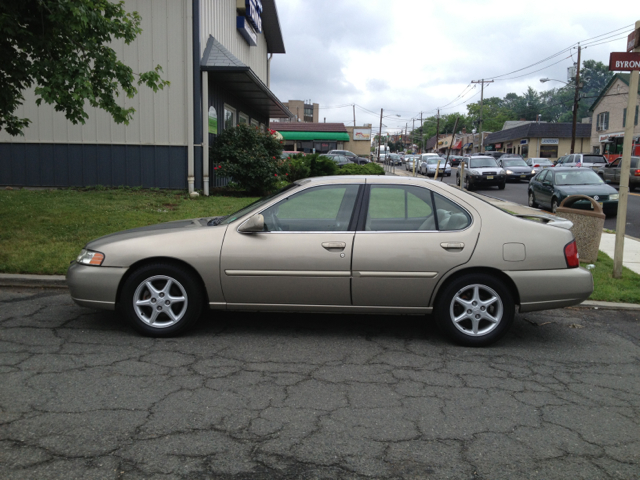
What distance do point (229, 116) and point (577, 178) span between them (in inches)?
443

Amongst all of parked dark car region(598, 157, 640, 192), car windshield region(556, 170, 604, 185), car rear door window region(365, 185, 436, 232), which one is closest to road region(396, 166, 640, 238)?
car windshield region(556, 170, 604, 185)

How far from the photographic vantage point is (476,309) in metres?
5.09

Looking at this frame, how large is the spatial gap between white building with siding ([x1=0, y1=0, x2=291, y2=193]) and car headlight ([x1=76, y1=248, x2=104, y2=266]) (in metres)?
10.1

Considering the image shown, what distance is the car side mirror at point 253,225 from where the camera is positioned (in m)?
5.07

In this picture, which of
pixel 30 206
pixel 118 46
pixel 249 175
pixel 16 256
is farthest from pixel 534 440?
pixel 118 46

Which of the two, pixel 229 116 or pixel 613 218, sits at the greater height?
pixel 229 116

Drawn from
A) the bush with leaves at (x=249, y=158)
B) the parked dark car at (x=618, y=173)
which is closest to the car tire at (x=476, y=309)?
the bush with leaves at (x=249, y=158)

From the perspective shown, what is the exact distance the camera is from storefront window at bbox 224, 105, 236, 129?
18875mm

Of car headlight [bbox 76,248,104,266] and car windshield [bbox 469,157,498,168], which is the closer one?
car headlight [bbox 76,248,104,266]

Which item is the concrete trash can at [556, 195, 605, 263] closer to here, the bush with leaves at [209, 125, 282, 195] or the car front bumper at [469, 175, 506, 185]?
the bush with leaves at [209, 125, 282, 195]

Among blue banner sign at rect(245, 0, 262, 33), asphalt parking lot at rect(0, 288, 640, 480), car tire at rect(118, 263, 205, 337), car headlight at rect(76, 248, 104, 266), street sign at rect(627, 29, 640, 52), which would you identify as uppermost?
blue banner sign at rect(245, 0, 262, 33)

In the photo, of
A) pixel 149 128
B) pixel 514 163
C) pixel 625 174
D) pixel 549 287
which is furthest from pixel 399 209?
pixel 514 163

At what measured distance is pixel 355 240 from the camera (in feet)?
16.8

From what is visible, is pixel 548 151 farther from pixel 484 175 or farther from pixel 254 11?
pixel 254 11
